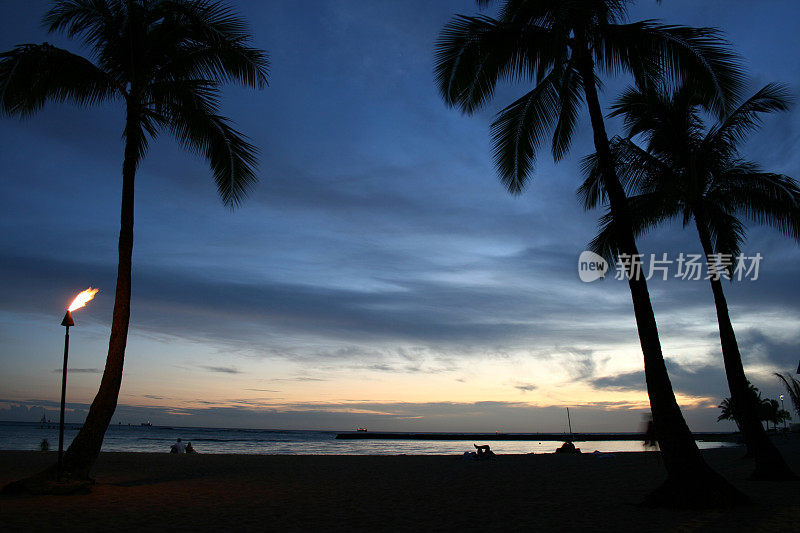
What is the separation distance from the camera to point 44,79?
429 inches

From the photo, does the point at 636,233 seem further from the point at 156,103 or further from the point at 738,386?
Result: the point at 156,103

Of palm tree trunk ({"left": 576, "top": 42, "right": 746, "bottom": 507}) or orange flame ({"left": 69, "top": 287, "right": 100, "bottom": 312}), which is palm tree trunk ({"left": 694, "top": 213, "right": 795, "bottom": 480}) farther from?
orange flame ({"left": 69, "top": 287, "right": 100, "bottom": 312})

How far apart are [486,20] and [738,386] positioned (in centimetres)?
1028

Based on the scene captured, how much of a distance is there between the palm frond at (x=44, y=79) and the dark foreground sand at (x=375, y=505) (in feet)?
26.6

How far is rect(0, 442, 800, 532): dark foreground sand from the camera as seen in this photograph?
7242mm

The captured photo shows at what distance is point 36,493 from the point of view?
367 inches

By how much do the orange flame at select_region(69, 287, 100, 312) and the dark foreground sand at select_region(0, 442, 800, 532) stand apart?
3379mm

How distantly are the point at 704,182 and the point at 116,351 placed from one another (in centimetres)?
1486

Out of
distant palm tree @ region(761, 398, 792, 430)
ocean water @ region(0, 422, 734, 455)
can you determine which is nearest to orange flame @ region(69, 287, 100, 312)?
ocean water @ region(0, 422, 734, 455)

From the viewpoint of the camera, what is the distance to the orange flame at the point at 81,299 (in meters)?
9.46

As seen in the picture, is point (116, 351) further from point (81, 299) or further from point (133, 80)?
Result: point (133, 80)

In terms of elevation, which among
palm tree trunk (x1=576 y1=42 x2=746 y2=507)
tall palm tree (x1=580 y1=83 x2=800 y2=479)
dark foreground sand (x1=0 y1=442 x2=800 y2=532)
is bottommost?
dark foreground sand (x1=0 y1=442 x2=800 y2=532)

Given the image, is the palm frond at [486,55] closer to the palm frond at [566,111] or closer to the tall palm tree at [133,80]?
the palm frond at [566,111]

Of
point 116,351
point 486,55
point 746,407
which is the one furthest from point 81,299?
point 746,407
